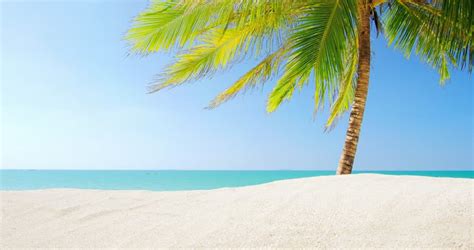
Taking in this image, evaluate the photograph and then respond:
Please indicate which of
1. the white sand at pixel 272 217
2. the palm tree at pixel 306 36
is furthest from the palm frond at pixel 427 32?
the white sand at pixel 272 217

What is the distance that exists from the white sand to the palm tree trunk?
161 cm

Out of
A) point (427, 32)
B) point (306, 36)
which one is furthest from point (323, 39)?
point (427, 32)

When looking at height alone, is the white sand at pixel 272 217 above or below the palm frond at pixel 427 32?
below

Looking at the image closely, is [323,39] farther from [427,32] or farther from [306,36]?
[427,32]

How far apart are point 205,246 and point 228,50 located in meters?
3.61

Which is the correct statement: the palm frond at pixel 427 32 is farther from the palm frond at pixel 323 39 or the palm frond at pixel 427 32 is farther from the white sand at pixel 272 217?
the white sand at pixel 272 217

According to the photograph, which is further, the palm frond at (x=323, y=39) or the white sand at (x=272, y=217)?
the palm frond at (x=323, y=39)

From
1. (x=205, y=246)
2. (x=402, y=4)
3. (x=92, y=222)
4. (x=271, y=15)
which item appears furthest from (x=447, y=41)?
(x=92, y=222)

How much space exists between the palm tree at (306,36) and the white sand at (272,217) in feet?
5.26

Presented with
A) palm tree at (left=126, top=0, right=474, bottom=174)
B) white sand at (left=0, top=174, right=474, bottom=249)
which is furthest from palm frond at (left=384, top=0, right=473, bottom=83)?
white sand at (left=0, top=174, right=474, bottom=249)

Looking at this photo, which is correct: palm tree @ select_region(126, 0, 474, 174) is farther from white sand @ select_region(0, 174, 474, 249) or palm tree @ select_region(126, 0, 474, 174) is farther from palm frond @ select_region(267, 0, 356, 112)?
white sand @ select_region(0, 174, 474, 249)

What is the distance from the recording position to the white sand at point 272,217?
2.21 meters

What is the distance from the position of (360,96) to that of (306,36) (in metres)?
1.55

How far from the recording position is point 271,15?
4680 mm
